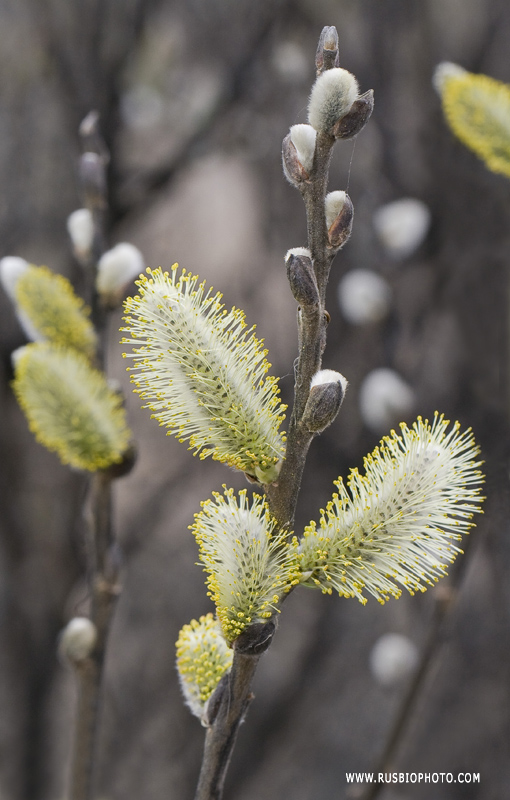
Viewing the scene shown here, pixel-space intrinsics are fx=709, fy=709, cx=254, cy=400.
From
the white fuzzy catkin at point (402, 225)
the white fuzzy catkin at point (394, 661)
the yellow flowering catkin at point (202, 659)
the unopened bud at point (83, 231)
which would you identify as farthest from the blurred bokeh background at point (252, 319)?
the yellow flowering catkin at point (202, 659)

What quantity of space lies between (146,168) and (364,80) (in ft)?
1.21

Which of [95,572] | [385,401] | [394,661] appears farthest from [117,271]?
[394,661]

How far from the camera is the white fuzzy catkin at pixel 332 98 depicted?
30 cm

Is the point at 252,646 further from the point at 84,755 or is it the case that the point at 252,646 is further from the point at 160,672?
the point at 160,672

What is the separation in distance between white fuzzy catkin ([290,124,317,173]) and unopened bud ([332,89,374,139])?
11 mm

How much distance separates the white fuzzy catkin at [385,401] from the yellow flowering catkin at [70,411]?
1.75 feet

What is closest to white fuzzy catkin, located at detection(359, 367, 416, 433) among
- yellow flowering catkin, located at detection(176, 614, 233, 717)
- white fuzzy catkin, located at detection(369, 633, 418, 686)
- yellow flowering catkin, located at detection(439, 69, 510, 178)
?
white fuzzy catkin, located at detection(369, 633, 418, 686)

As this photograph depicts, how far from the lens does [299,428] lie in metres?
0.31

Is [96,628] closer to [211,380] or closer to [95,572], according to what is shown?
[95,572]

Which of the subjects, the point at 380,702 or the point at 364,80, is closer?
the point at 364,80

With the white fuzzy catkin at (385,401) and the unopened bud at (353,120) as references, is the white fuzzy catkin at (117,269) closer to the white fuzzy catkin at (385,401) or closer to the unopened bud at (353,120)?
the unopened bud at (353,120)

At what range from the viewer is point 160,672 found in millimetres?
1287

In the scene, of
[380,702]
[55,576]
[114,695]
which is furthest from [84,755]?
[380,702]

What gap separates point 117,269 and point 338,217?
28 cm
